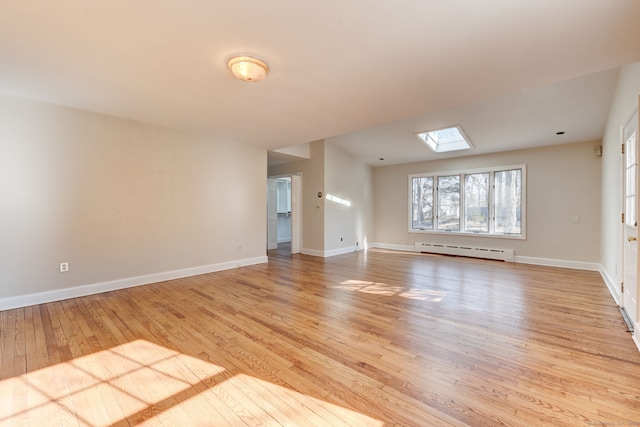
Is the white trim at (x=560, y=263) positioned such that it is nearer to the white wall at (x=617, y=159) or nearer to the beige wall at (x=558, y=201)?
the beige wall at (x=558, y=201)

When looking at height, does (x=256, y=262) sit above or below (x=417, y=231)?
below

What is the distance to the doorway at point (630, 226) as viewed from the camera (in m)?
2.44

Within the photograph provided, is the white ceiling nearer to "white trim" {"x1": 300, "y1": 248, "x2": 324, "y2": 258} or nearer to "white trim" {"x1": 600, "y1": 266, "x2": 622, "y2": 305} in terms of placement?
"white trim" {"x1": 600, "y1": 266, "x2": 622, "y2": 305}

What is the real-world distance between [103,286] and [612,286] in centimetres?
689

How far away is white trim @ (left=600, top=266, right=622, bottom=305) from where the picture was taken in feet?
10.9

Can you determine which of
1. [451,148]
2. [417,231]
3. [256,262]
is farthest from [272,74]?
[417,231]

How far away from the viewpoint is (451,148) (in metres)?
6.32

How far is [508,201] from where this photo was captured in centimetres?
613

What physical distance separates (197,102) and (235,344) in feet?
9.00

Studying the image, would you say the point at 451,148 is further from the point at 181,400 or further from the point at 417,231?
the point at 181,400

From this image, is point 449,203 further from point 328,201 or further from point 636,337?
point 636,337

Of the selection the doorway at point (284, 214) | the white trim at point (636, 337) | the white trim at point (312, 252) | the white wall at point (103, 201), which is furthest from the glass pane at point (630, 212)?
the doorway at point (284, 214)

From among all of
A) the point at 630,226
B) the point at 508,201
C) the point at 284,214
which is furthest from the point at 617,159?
the point at 284,214

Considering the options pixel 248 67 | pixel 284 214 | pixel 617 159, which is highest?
pixel 248 67
